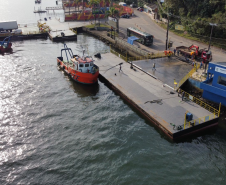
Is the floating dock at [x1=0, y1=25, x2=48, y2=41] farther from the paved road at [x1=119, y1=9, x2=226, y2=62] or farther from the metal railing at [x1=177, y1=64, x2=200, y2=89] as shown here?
the metal railing at [x1=177, y1=64, x2=200, y2=89]

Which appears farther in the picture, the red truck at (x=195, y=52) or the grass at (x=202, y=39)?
the grass at (x=202, y=39)

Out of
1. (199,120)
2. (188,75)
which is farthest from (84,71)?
(199,120)

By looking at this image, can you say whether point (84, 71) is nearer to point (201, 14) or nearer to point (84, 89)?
point (84, 89)

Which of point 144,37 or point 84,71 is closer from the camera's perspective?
point 84,71

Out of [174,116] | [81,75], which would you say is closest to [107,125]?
[174,116]

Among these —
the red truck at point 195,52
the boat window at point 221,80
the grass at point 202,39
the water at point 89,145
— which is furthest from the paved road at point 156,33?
the water at point 89,145

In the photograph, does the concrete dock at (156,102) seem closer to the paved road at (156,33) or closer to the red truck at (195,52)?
the red truck at (195,52)
